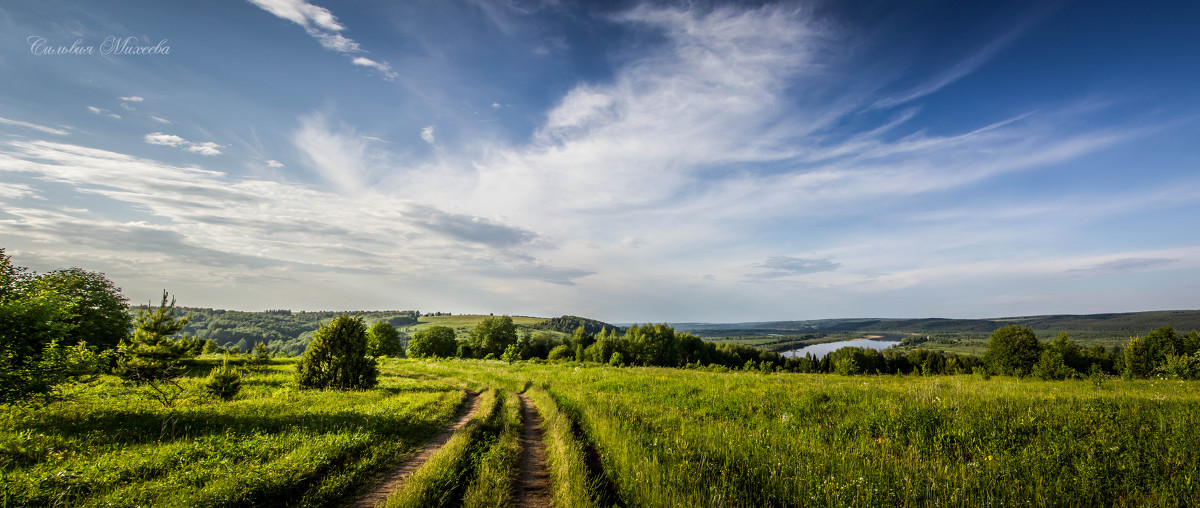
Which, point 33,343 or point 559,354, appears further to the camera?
point 559,354

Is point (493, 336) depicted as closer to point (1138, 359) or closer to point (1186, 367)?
point (1186, 367)

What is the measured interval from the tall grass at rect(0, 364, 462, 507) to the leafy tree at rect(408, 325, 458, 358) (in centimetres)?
6508

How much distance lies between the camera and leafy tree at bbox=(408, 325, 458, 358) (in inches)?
2973

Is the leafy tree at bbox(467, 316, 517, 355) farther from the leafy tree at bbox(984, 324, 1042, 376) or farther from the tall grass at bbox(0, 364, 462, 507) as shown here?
the leafy tree at bbox(984, 324, 1042, 376)

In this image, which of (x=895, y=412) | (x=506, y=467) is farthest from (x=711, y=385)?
(x=506, y=467)

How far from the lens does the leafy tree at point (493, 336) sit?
79.9 metres

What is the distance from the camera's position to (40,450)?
24.6 ft

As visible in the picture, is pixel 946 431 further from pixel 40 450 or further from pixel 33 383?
pixel 33 383

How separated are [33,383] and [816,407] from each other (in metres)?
19.0

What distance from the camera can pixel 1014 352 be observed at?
43812mm

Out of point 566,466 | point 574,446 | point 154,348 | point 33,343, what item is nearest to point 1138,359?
point 574,446

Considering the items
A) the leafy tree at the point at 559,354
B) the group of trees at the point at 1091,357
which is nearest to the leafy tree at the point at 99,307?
the leafy tree at the point at 559,354

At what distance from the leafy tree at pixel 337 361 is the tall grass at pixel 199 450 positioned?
17.9 ft

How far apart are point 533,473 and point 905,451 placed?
22.8ft
